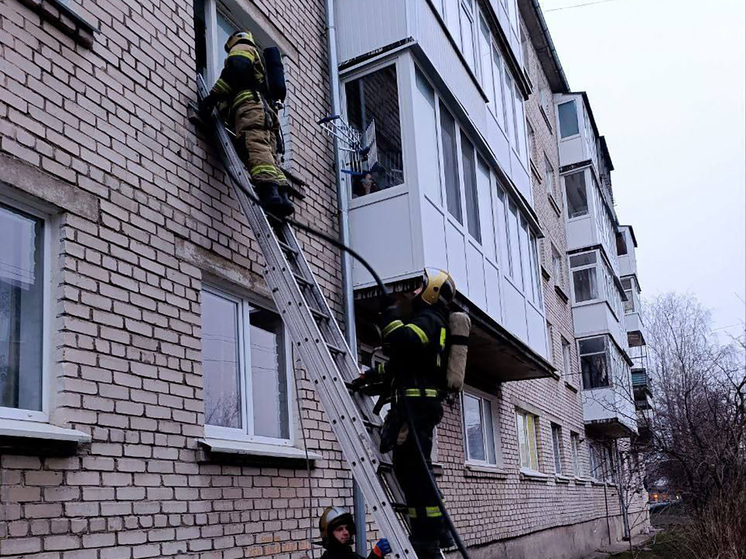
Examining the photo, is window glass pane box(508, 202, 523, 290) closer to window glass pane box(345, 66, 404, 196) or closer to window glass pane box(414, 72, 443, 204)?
window glass pane box(414, 72, 443, 204)

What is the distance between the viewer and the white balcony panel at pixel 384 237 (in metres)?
8.38

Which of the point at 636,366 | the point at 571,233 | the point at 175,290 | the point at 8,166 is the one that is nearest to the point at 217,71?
the point at 175,290

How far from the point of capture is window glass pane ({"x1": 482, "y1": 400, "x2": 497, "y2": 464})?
514 inches

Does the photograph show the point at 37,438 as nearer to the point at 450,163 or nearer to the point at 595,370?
the point at 450,163

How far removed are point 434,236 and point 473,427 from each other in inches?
190

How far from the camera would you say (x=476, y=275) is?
9.88 meters

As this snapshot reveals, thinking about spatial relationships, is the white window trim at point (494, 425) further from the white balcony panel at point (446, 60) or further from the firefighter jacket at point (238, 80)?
the firefighter jacket at point (238, 80)

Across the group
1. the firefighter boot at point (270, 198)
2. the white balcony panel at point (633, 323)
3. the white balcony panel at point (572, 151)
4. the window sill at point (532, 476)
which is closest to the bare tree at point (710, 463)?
the window sill at point (532, 476)

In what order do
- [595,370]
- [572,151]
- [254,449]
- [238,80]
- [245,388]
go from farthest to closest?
[572,151] → [595,370] → [245,388] → [238,80] → [254,449]

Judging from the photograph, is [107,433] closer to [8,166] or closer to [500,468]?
[8,166]

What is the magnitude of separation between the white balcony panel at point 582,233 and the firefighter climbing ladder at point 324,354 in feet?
63.8

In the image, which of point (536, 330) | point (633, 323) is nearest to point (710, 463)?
point (536, 330)

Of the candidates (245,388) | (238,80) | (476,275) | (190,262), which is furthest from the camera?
(476,275)

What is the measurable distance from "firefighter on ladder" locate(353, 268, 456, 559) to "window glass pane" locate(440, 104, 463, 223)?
4.03 m
